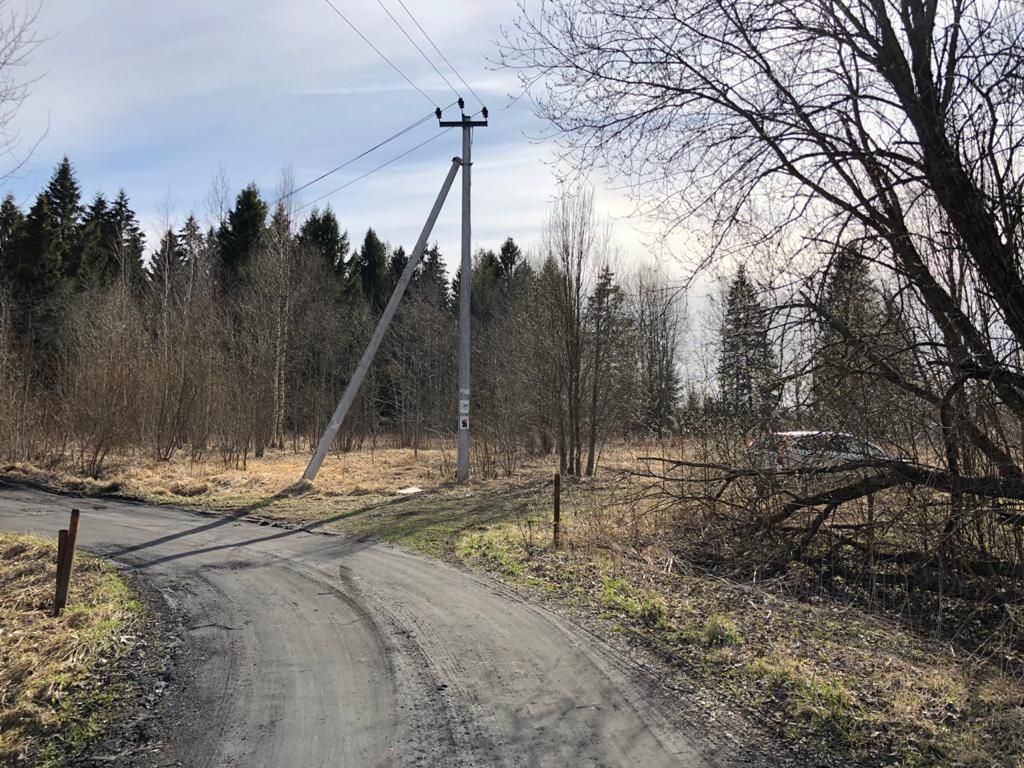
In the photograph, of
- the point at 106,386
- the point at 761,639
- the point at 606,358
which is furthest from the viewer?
the point at 606,358

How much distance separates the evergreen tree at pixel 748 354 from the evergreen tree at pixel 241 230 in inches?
1358

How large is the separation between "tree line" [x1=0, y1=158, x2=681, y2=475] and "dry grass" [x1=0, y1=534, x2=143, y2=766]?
6.58 m

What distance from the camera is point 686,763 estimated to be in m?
3.65

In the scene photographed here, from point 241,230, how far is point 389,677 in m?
40.2

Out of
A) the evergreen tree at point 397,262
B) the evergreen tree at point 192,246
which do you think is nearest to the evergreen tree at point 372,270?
the evergreen tree at point 397,262

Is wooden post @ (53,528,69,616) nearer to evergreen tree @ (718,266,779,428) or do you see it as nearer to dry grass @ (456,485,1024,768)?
dry grass @ (456,485,1024,768)

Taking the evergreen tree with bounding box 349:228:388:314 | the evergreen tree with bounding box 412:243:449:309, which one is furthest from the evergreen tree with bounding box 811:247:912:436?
the evergreen tree with bounding box 349:228:388:314

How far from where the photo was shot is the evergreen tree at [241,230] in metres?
39.4

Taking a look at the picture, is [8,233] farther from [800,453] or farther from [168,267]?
[800,453]

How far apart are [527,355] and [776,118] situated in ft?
54.7

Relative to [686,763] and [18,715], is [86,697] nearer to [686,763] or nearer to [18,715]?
[18,715]

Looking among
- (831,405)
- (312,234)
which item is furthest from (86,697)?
(312,234)

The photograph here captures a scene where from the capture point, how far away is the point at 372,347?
1720 centimetres

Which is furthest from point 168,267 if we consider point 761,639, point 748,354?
point 761,639
